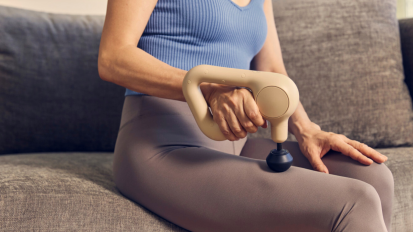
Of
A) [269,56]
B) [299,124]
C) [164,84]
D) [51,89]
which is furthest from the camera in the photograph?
[51,89]

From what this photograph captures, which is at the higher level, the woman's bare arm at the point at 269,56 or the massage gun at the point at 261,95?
the massage gun at the point at 261,95

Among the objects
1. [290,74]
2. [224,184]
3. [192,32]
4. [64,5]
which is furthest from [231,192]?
[64,5]

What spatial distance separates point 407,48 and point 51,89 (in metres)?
1.38

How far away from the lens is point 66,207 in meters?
0.59

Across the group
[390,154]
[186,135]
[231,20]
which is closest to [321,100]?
[390,154]

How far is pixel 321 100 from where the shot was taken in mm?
1174

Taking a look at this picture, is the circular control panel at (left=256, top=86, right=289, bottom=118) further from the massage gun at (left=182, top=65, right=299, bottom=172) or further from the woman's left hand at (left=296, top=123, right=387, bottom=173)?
the woman's left hand at (left=296, top=123, right=387, bottom=173)

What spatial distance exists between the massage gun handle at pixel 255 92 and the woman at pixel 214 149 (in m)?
0.02

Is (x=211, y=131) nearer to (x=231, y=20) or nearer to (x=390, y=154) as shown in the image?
(x=231, y=20)

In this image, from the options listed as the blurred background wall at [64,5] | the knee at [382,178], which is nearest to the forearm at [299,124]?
the knee at [382,178]

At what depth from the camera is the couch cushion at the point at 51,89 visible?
3.59 ft

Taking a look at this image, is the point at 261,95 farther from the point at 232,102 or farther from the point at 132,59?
the point at 132,59

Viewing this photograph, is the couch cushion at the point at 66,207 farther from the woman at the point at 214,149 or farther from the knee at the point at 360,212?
the knee at the point at 360,212

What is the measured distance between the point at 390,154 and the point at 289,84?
2.44 ft
